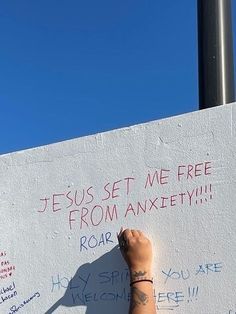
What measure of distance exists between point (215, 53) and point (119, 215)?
104 cm

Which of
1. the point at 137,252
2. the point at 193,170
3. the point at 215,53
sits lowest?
the point at 137,252

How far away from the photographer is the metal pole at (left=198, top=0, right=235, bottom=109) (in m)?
3.33

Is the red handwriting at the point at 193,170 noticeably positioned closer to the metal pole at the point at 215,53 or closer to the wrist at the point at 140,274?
the wrist at the point at 140,274

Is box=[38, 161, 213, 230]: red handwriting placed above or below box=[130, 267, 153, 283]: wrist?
above

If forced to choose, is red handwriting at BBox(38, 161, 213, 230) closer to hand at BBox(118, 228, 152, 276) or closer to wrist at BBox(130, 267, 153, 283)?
hand at BBox(118, 228, 152, 276)

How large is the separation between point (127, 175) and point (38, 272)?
2.27ft

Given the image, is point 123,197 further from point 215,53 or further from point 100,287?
point 215,53

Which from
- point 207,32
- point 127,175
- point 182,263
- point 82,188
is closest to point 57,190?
point 82,188

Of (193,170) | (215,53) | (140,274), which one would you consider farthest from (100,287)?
(215,53)

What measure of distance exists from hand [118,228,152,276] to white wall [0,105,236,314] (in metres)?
0.06

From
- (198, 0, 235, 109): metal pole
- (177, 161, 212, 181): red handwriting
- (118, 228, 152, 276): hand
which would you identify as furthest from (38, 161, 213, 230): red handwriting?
(198, 0, 235, 109): metal pole

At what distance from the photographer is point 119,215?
120 inches

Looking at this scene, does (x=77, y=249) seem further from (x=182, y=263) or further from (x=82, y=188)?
(x=182, y=263)

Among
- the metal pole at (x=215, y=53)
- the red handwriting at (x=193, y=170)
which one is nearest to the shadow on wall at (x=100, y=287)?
the red handwriting at (x=193, y=170)
